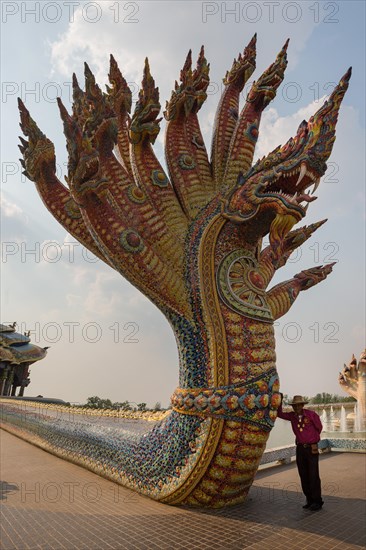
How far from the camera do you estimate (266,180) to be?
4.55 m

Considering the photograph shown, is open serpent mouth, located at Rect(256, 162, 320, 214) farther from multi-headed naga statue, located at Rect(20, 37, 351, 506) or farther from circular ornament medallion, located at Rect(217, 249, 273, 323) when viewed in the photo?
circular ornament medallion, located at Rect(217, 249, 273, 323)

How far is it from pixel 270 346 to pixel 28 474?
4.71m

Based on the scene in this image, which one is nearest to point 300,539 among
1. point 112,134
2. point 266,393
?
point 266,393

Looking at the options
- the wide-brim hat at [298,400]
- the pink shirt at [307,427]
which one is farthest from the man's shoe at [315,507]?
the wide-brim hat at [298,400]

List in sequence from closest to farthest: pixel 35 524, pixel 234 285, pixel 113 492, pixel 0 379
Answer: pixel 35 524, pixel 234 285, pixel 113 492, pixel 0 379

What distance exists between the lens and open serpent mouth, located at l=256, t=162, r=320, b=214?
14.4 feet

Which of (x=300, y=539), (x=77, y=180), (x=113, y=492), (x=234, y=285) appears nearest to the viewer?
(x=300, y=539)

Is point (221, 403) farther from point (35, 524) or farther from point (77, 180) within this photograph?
point (77, 180)

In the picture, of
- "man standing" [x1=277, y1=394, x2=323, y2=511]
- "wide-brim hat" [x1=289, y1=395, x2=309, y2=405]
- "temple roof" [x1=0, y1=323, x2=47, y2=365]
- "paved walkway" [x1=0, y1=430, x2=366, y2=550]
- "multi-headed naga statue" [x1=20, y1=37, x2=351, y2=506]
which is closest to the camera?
"paved walkway" [x1=0, y1=430, x2=366, y2=550]

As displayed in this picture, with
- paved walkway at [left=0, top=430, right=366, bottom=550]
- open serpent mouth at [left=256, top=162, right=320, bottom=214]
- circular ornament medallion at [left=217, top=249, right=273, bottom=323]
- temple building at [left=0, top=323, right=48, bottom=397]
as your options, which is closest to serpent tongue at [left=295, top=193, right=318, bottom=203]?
open serpent mouth at [left=256, top=162, right=320, bottom=214]

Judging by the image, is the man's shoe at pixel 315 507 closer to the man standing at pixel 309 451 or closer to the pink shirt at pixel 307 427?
the man standing at pixel 309 451

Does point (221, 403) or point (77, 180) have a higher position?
point (77, 180)

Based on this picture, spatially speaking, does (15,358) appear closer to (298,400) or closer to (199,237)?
(199,237)

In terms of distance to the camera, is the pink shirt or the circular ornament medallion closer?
the pink shirt
